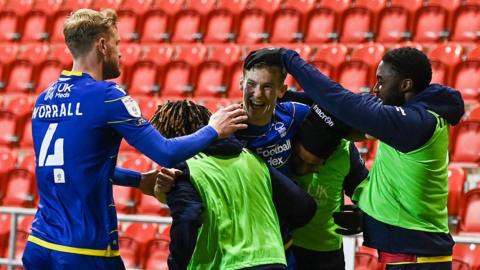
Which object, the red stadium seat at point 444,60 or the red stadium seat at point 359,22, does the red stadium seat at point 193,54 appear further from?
the red stadium seat at point 444,60

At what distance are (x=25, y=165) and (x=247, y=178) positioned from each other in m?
5.65

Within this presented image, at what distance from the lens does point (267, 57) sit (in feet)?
11.1

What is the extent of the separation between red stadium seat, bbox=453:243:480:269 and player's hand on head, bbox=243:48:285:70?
252 centimetres

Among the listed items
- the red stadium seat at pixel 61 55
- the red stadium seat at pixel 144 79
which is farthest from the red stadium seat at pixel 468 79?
the red stadium seat at pixel 61 55

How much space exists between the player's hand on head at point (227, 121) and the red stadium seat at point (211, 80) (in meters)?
Result: 5.91

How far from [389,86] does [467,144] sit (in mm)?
4072

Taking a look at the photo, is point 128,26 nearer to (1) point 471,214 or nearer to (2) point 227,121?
(1) point 471,214

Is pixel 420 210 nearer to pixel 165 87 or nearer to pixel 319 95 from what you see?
pixel 319 95

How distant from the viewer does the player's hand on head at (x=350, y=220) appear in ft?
11.6

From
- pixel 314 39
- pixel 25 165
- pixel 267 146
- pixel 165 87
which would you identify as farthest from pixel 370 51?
pixel 267 146

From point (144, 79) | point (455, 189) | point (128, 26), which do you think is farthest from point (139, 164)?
point (128, 26)

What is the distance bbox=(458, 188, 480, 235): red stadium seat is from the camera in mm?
6375

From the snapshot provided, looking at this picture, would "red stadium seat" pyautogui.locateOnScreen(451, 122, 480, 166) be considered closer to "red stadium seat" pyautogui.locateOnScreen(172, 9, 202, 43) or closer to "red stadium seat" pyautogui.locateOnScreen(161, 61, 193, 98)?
"red stadium seat" pyautogui.locateOnScreen(161, 61, 193, 98)

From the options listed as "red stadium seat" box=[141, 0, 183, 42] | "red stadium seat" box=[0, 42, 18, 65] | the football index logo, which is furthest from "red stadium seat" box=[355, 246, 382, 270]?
"red stadium seat" box=[0, 42, 18, 65]
